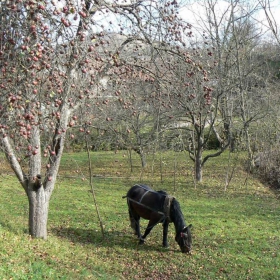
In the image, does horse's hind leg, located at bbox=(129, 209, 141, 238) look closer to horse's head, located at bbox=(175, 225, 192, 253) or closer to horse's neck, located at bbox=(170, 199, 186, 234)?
horse's neck, located at bbox=(170, 199, 186, 234)

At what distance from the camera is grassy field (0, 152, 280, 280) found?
7513mm

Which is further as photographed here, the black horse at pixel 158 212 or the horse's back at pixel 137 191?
the horse's back at pixel 137 191

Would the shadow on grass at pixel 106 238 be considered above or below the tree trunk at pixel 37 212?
below

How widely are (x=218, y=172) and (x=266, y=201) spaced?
21.0 ft

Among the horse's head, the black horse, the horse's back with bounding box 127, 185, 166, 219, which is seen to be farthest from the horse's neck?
the horse's back with bounding box 127, 185, 166, 219

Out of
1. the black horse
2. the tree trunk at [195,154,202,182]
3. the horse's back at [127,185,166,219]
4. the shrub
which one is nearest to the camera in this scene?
the black horse

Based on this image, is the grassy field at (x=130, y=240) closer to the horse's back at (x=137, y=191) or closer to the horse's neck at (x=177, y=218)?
the horse's neck at (x=177, y=218)

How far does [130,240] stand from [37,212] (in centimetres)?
267

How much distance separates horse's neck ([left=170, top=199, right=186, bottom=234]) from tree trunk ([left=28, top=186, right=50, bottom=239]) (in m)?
3.07

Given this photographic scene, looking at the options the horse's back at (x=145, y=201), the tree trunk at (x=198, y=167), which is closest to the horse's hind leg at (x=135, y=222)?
the horse's back at (x=145, y=201)

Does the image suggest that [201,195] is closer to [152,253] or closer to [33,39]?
[152,253]

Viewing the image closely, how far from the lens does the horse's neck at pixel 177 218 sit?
9.00 m

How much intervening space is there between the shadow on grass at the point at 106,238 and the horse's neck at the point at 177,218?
77 centimetres

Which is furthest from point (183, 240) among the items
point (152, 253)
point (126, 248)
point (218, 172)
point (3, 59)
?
point (218, 172)
